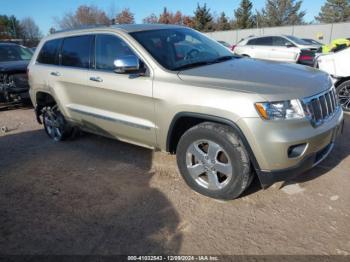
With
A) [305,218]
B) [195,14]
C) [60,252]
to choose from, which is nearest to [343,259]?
[305,218]

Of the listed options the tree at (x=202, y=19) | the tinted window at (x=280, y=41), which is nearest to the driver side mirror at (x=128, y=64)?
the tinted window at (x=280, y=41)

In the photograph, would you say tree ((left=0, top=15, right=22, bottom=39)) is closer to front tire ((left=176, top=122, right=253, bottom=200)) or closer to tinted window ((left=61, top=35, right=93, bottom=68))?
tinted window ((left=61, top=35, right=93, bottom=68))

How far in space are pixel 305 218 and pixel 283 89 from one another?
1.24m

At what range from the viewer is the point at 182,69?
142 inches

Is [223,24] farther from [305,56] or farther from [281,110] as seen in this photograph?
[281,110]

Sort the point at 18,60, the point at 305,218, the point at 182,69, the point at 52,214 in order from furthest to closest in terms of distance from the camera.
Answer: the point at 18,60, the point at 182,69, the point at 52,214, the point at 305,218

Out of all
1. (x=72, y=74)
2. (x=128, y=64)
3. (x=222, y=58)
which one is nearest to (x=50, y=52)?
(x=72, y=74)

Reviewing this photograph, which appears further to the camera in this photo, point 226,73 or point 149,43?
point 149,43

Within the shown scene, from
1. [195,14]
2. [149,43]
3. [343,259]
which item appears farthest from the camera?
[195,14]

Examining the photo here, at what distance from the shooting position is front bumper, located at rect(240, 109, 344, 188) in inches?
112

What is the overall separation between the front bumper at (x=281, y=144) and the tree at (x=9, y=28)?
62444 millimetres

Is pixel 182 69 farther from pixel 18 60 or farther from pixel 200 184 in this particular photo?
pixel 18 60

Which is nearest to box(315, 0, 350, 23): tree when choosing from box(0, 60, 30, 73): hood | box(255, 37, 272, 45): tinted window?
box(255, 37, 272, 45): tinted window

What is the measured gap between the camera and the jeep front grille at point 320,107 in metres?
2.96
